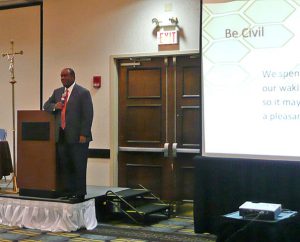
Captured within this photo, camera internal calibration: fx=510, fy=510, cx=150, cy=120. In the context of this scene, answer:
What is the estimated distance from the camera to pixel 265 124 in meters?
4.43

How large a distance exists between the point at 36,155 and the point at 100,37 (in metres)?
2.21

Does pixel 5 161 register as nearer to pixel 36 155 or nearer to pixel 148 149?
pixel 36 155

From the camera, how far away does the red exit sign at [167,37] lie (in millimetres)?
6379

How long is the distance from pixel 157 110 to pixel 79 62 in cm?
131

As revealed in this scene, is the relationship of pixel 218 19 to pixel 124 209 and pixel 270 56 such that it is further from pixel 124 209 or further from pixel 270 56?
pixel 124 209

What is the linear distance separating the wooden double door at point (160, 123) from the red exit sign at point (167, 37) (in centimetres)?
21

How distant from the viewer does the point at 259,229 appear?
3.70 metres

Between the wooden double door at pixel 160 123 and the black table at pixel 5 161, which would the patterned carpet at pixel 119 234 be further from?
the black table at pixel 5 161

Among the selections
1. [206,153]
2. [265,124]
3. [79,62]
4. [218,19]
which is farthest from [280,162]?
[79,62]

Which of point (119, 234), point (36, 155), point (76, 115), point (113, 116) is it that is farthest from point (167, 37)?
point (119, 234)

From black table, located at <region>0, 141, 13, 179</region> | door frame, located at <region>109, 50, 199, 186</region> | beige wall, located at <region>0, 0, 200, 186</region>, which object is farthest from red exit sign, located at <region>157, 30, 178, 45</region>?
black table, located at <region>0, 141, 13, 179</region>

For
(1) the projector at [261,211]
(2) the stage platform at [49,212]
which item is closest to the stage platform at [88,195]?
(2) the stage platform at [49,212]

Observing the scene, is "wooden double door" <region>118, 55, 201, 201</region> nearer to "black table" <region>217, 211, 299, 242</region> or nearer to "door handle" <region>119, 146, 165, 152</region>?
"door handle" <region>119, 146, 165, 152</region>

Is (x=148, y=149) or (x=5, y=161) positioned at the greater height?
(x=148, y=149)
